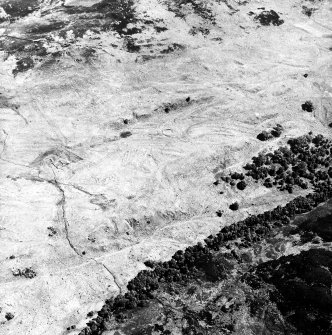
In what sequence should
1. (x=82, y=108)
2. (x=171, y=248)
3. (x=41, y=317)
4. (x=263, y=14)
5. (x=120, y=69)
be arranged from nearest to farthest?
(x=41, y=317)
(x=171, y=248)
(x=82, y=108)
(x=120, y=69)
(x=263, y=14)

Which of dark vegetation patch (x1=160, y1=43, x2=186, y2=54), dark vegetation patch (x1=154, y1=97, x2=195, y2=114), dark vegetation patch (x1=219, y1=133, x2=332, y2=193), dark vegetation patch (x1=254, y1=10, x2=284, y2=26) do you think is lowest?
dark vegetation patch (x1=219, y1=133, x2=332, y2=193)

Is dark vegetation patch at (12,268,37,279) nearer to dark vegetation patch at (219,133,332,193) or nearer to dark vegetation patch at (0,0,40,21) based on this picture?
dark vegetation patch at (219,133,332,193)

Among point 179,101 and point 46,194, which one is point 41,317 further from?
point 179,101

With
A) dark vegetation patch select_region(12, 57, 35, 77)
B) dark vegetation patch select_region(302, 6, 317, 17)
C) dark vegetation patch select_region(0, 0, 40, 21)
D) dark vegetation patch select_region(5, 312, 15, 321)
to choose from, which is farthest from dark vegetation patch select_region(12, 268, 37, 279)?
dark vegetation patch select_region(302, 6, 317, 17)

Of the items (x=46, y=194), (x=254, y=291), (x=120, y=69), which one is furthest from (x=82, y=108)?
(x=254, y=291)

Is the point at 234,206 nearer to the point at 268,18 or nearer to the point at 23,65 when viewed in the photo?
the point at 23,65

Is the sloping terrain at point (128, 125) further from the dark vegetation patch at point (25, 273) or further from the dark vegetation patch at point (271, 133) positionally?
the dark vegetation patch at point (271, 133)

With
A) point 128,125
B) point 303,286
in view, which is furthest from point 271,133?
point 303,286
